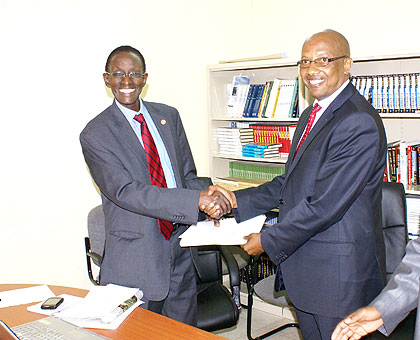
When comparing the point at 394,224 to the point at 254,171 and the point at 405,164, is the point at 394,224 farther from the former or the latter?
the point at 254,171

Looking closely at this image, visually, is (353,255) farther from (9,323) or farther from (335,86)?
(9,323)

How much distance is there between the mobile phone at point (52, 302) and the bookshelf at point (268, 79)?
85.2 inches

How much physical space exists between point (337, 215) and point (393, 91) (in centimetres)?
169

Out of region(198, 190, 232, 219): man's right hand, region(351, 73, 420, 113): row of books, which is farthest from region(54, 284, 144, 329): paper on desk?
region(351, 73, 420, 113): row of books

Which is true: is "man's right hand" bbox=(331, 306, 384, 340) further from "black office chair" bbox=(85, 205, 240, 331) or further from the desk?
"black office chair" bbox=(85, 205, 240, 331)

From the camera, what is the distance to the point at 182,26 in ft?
13.8

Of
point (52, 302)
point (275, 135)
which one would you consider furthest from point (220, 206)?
point (275, 135)

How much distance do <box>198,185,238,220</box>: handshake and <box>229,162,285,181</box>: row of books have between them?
142 centimetres

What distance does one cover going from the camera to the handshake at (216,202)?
2.63 metres

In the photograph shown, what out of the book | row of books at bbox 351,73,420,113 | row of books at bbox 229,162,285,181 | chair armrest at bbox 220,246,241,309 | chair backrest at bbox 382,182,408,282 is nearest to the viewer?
chair backrest at bbox 382,182,408,282

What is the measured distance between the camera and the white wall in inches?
128

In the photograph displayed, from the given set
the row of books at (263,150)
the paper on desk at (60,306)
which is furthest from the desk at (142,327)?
the row of books at (263,150)

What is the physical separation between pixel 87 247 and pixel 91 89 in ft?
3.67

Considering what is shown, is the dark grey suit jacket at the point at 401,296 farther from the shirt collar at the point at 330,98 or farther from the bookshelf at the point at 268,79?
the bookshelf at the point at 268,79
